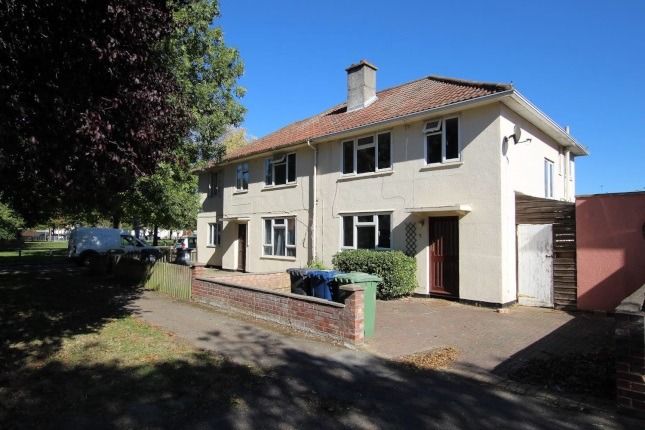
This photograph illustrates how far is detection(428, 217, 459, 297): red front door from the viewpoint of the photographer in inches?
477

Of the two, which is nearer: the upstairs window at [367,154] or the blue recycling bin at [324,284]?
the blue recycling bin at [324,284]

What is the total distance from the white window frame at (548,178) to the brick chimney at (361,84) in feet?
21.7

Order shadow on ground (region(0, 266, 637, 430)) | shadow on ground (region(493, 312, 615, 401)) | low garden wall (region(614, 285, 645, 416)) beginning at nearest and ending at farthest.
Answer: shadow on ground (region(0, 266, 637, 430)) → low garden wall (region(614, 285, 645, 416)) → shadow on ground (region(493, 312, 615, 401))

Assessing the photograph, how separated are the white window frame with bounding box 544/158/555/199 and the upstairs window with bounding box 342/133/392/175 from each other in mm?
5274

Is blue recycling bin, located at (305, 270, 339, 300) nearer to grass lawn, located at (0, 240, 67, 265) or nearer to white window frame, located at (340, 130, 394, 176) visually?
white window frame, located at (340, 130, 394, 176)

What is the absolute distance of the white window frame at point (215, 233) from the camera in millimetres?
22562

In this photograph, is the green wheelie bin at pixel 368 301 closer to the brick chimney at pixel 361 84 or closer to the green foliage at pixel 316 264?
the green foliage at pixel 316 264

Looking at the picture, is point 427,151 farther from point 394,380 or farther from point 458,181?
point 394,380

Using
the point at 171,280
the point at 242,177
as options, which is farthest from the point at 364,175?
the point at 242,177

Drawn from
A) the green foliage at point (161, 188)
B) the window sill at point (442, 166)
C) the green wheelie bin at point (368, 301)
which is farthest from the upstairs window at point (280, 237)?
the green wheelie bin at point (368, 301)

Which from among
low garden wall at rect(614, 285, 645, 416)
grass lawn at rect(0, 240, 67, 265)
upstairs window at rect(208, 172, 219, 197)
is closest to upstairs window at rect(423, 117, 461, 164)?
low garden wall at rect(614, 285, 645, 416)

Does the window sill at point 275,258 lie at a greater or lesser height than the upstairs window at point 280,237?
lesser

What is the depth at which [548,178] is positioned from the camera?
14734mm

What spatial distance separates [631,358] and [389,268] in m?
7.61
